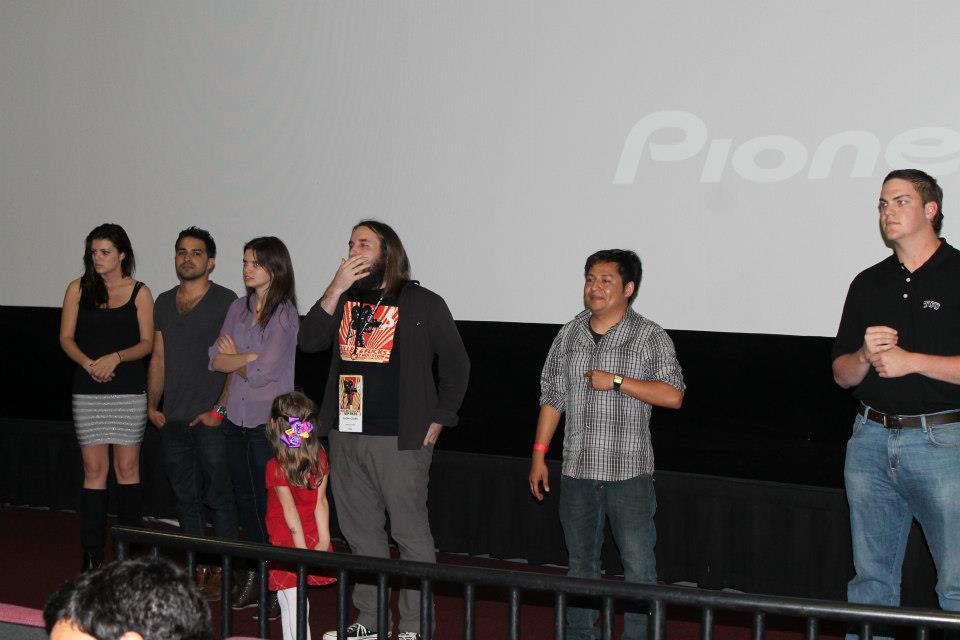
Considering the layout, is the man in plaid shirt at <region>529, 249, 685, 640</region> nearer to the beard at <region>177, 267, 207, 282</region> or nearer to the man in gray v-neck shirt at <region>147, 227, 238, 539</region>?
the man in gray v-neck shirt at <region>147, 227, 238, 539</region>

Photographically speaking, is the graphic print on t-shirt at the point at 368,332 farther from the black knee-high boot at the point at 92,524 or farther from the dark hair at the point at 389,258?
the black knee-high boot at the point at 92,524

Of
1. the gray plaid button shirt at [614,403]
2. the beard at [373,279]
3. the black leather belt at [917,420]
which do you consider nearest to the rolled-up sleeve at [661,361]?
the gray plaid button shirt at [614,403]

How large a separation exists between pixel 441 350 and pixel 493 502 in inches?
64.0

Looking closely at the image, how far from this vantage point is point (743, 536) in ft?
14.1

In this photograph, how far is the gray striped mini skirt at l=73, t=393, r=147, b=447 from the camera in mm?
4254

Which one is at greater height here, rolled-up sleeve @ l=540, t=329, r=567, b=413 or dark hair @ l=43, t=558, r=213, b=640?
rolled-up sleeve @ l=540, t=329, r=567, b=413

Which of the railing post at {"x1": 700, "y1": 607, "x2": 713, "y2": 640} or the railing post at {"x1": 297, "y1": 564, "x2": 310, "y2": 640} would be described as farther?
the railing post at {"x1": 297, "y1": 564, "x2": 310, "y2": 640}

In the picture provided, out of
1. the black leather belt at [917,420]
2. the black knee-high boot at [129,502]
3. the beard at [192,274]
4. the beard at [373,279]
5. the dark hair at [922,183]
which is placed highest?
the dark hair at [922,183]

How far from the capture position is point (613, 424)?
338 centimetres

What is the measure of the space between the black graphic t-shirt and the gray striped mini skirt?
1.29 m

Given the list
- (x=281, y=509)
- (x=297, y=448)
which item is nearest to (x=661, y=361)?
(x=297, y=448)

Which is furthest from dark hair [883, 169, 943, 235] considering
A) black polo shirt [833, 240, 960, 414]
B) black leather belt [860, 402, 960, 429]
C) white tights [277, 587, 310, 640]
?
white tights [277, 587, 310, 640]

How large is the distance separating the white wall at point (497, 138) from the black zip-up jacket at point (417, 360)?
1066mm

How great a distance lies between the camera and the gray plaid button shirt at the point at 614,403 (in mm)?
3348
